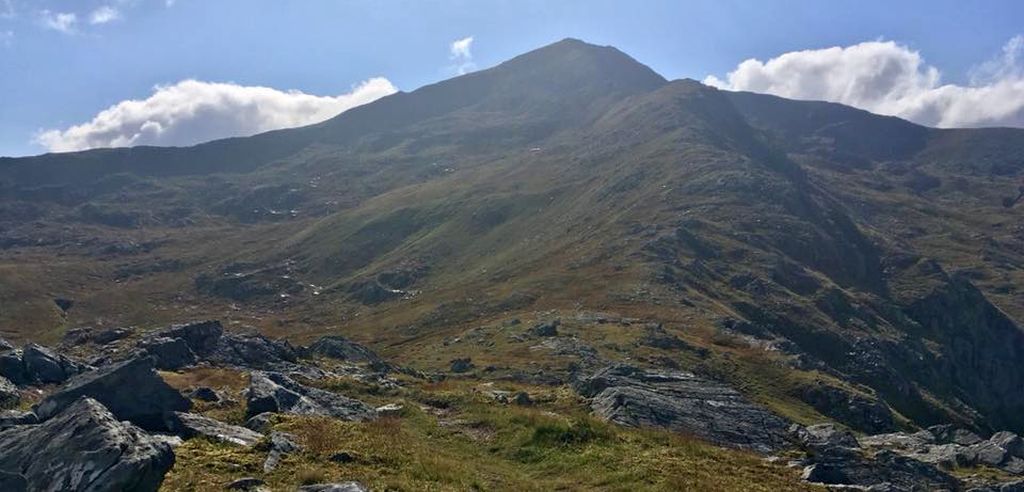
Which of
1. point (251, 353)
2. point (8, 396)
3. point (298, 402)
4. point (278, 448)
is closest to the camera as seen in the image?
point (278, 448)

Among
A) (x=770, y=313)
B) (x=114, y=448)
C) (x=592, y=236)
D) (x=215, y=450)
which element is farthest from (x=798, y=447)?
(x=592, y=236)

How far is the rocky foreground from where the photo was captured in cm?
2206

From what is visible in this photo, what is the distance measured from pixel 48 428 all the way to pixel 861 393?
8454cm

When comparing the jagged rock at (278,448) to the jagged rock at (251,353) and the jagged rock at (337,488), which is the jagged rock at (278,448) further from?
the jagged rock at (251,353)

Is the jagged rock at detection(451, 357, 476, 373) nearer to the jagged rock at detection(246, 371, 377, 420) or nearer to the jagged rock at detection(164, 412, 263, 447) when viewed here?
the jagged rock at detection(246, 371, 377, 420)

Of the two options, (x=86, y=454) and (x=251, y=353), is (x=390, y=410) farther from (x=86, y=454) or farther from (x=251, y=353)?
(x=251, y=353)

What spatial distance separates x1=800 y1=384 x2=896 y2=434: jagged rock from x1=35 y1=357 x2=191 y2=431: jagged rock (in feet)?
226

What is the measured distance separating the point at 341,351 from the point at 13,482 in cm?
5859

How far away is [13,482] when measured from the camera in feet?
70.3

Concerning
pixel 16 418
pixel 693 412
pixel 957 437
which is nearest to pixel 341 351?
pixel 693 412

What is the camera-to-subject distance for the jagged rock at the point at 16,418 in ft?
88.2

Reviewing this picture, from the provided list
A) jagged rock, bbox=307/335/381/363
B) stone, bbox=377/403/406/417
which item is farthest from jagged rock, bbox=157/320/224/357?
stone, bbox=377/403/406/417

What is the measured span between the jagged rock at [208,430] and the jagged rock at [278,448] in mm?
741

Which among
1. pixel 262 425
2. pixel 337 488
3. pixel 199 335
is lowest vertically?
pixel 199 335
